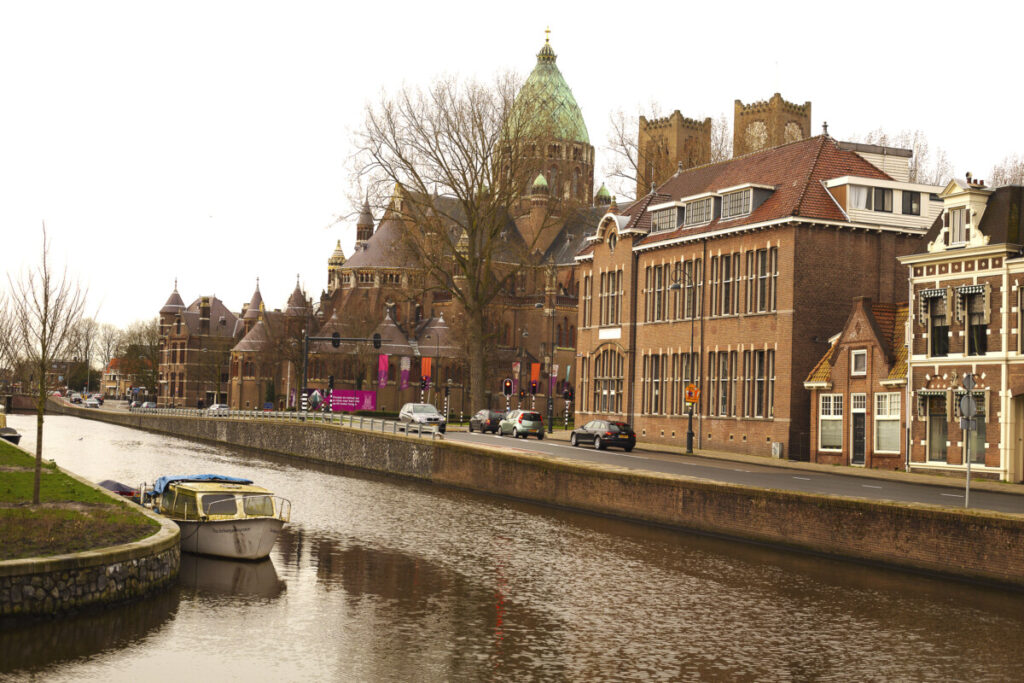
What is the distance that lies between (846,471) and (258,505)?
79.2ft

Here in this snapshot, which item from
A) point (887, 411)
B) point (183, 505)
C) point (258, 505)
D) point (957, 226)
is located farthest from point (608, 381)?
point (183, 505)

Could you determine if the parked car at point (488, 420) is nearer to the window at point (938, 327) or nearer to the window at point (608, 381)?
the window at point (608, 381)

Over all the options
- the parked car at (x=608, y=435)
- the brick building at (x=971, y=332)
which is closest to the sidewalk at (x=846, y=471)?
the parked car at (x=608, y=435)

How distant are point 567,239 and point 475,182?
63.4 meters

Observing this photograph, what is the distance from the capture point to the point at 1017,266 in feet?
135

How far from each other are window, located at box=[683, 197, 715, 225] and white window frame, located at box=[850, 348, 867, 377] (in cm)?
1310

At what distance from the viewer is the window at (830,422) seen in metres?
50.3

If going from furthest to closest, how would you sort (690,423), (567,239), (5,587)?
(567,239) < (690,423) < (5,587)

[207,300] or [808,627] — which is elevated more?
[207,300]

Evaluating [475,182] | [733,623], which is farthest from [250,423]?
[733,623]

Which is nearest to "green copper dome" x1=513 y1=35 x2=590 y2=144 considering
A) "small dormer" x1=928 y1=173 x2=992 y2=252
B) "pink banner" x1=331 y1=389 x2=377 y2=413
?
"pink banner" x1=331 y1=389 x2=377 y2=413

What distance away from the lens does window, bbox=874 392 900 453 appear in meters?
47.0

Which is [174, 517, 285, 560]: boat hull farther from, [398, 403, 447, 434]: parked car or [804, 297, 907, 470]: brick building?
[398, 403, 447, 434]: parked car

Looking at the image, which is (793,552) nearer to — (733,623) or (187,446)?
(733,623)
